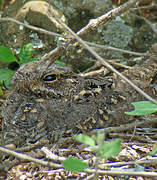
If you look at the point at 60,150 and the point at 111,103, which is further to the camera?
the point at 111,103

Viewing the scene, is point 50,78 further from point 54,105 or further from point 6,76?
point 6,76

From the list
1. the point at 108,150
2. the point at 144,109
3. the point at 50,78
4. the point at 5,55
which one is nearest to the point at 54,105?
the point at 50,78

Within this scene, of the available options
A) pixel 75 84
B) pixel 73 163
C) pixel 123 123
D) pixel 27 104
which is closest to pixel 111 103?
pixel 123 123

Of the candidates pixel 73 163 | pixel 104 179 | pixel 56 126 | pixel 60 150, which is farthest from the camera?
pixel 56 126

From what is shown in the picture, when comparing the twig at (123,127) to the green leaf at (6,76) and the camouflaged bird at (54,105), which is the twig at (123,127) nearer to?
the camouflaged bird at (54,105)

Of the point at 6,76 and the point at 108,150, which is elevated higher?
→ the point at 6,76

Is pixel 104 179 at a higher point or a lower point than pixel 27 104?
lower

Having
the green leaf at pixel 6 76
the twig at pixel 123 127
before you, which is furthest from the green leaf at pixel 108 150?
the green leaf at pixel 6 76

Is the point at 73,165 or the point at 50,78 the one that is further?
the point at 50,78

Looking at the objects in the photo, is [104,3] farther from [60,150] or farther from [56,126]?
[60,150]

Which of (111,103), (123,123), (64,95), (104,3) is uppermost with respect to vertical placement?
(104,3)
